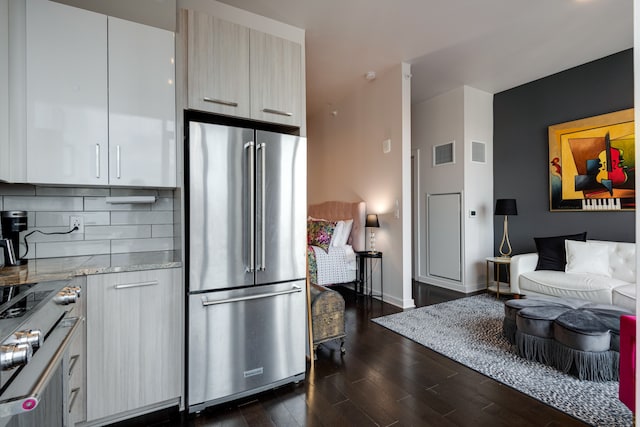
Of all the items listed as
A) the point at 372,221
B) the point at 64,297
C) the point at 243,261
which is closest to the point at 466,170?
the point at 372,221

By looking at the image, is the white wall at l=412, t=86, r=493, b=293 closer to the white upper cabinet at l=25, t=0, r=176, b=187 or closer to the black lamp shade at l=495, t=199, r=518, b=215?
the black lamp shade at l=495, t=199, r=518, b=215

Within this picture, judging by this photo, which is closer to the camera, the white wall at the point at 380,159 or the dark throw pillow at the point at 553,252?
the dark throw pillow at the point at 553,252

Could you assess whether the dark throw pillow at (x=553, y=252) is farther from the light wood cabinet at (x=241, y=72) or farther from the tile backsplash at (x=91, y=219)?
the tile backsplash at (x=91, y=219)

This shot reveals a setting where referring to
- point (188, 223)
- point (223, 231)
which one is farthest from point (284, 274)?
point (188, 223)

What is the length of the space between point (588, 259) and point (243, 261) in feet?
12.1

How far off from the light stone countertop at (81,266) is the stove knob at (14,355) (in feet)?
2.54

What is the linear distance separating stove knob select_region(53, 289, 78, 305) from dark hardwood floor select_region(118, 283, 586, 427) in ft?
3.24

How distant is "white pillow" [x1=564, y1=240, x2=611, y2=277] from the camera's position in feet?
10.7

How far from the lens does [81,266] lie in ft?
5.30

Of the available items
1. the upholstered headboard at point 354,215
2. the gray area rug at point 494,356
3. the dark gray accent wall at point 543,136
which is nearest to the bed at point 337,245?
the upholstered headboard at point 354,215

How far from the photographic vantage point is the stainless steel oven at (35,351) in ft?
2.27

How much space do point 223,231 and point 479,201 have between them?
4102mm

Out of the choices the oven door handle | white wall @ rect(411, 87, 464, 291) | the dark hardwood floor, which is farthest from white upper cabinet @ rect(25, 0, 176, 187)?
white wall @ rect(411, 87, 464, 291)

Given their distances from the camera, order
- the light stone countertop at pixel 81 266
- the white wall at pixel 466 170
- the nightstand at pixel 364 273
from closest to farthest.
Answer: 1. the light stone countertop at pixel 81 266
2. the nightstand at pixel 364 273
3. the white wall at pixel 466 170
